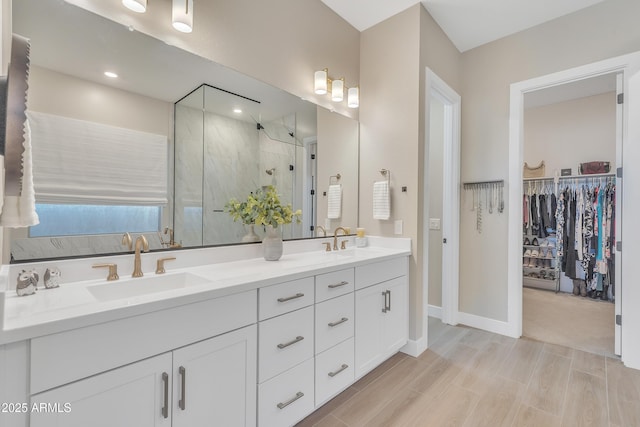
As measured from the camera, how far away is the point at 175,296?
1.07m

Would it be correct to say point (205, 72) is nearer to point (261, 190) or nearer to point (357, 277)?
point (261, 190)

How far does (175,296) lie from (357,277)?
115cm

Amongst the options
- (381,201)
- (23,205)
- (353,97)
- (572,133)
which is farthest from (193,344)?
(572,133)

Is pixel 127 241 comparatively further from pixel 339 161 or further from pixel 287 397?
pixel 339 161

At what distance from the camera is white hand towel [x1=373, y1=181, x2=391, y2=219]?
2564 mm

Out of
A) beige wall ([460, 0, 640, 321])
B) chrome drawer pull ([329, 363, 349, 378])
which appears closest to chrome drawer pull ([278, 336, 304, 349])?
chrome drawer pull ([329, 363, 349, 378])

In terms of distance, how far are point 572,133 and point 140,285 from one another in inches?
230

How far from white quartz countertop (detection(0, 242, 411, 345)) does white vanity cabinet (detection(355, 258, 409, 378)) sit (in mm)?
227

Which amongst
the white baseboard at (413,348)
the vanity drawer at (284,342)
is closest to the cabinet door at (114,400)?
the vanity drawer at (284,342)

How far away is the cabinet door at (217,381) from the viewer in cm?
109

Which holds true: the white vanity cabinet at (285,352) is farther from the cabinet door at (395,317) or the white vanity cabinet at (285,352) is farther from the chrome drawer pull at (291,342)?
the cabinet door at (395,317)

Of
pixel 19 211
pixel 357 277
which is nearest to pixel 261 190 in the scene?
pixel 357 277

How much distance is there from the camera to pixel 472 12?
8.51 ft

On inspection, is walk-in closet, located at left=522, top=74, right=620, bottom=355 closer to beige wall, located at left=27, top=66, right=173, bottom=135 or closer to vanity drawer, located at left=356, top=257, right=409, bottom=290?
vanity drawer, located at left=356, top=257, right=409, bottom=290
